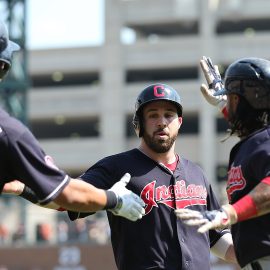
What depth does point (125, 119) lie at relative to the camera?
57844mm

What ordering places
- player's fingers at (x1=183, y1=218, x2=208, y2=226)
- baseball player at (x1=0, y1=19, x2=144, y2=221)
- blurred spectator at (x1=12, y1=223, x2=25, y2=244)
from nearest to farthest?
player's fingers at (x1=183, y1=218, x2=208, y2=226)
baseball player at (x1=0, y1=19, x2=144, y2=221)
blurred spectator at (x1=12, y1=223, x2=25, y2=244)

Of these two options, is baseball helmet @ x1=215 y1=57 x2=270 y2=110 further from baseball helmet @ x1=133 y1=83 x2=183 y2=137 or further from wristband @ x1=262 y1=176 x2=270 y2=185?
baseball helmet @ x1=133 y1=83 x2=183 y2=137

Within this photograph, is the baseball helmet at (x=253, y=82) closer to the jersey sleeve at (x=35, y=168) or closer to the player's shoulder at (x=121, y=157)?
the jersey sleeve at (x=35, y=168)

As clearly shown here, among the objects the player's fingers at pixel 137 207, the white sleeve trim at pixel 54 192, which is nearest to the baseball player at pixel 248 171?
the player's fingers at pixel 137 207

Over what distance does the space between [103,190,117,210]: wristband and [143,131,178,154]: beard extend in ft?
4.70

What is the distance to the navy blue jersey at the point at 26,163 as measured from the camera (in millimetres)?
5160

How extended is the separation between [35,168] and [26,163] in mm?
67

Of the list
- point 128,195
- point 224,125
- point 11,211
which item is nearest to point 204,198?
point 128,195

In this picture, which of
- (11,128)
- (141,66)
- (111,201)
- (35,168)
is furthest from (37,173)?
(141,66)

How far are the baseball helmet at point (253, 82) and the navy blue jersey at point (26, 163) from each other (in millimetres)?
1244

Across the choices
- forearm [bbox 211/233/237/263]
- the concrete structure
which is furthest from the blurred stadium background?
forearm [bbox 211/233/237/263]

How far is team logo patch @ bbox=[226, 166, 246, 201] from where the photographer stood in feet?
18.3

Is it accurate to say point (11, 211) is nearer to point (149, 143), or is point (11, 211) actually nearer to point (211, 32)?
point (211, 32)

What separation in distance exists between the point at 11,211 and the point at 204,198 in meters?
35.1
